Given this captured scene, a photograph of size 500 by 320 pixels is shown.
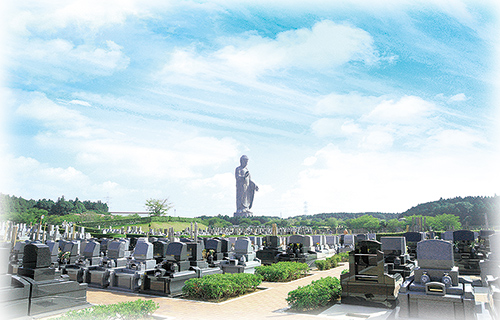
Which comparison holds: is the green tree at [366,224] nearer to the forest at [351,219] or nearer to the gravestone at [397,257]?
the forest at [351,219]

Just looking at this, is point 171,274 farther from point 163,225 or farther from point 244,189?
point 244,189

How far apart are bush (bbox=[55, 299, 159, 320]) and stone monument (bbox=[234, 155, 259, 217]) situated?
6553 centimetres

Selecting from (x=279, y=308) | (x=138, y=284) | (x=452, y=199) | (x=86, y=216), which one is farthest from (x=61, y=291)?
(x=452, y=199)

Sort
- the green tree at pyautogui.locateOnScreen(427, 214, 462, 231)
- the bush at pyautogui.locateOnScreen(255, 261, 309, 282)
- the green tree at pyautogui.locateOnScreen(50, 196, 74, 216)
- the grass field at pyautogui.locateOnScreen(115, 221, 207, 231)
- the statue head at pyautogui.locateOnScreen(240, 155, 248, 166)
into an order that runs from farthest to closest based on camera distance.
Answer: the green tree at pyautogui.locateOnScreen(50, 196, 74, 216)
the statue head at pyautogui.locateOnScreen(240, 155, 248, 166)
the green tree at pyautogui.locateOnScreen(427, 214, 462, 231)
the grass field at pyautogui.locateOnScreen(115, 221, 207, 231)
the bush at pyautogui.locateOnScreen(255, 261, 309, 282)

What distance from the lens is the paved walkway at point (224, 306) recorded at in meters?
9.58

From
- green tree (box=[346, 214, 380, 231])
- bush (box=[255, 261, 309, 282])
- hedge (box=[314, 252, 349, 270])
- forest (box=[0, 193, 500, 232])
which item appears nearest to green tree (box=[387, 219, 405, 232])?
forest (box=[0, 193, 500, 232])

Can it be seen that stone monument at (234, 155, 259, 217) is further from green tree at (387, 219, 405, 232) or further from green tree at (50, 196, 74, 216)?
green tree at (50, 196, 74, 216)

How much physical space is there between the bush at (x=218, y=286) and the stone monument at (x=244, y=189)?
6172 centimetres

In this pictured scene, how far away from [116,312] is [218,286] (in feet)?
13.5

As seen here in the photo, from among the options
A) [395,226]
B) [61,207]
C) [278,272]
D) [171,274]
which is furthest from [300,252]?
[61,207]

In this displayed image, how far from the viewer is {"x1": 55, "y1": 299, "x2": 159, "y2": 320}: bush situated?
7.68m

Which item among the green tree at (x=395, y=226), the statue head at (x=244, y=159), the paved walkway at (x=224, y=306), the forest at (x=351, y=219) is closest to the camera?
the paved walkway at (x=224, y=306)

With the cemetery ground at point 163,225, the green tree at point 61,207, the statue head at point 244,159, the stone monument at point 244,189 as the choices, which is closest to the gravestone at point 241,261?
the cemetery ground at point 163,225

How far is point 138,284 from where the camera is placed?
44.8 feet
